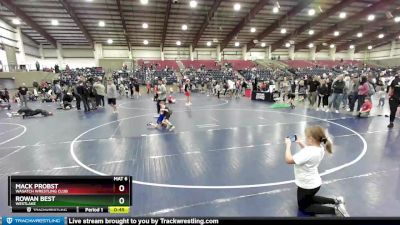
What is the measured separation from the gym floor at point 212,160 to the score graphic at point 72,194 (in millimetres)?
1993

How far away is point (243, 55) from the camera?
4022 centimetres

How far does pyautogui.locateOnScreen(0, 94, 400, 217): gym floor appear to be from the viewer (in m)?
3.96

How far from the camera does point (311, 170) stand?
3.32 m

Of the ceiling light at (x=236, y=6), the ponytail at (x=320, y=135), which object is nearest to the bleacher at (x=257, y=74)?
the ceiling light at (x=236, y=6)

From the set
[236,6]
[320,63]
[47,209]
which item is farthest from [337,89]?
[320,63]

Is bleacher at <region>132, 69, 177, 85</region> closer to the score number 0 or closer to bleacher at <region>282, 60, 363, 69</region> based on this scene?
bleacher at <region>282, 60, 363, 69</region>

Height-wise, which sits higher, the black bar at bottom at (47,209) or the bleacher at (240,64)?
the bleacher at (240,64)

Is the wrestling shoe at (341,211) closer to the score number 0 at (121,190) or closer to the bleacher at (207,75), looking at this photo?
the score number 0 at (121,190)

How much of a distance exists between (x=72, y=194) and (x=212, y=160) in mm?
4514

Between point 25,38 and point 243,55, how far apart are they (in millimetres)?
29568

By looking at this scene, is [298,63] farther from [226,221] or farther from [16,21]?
[226,221]

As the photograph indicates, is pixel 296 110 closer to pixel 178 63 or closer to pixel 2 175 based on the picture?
pixel 2 175

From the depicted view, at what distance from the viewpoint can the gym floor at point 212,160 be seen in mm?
3961

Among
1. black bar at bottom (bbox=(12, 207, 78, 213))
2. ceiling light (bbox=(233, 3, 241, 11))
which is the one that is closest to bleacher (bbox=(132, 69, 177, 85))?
ceiling light (bbox=(233, 3, 241, 11))
